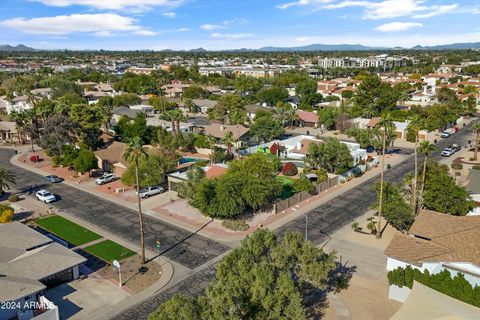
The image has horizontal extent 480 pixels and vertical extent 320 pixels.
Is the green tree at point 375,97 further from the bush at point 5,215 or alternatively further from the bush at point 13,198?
the bush at point 5,215

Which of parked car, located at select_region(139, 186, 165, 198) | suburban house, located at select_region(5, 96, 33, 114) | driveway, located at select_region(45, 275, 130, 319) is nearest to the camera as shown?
driveway, located at select_region(45, 275, 130, 319)

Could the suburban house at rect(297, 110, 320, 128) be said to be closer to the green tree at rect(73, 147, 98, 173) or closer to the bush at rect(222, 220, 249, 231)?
the green tree at rect(73, 147, 98, 173)

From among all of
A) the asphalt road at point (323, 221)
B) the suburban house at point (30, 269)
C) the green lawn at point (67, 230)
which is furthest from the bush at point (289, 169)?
the suburban house at point (30, 269)

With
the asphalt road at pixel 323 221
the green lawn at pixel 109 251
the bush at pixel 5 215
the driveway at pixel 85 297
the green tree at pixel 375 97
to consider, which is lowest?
the asphalt road at pixel 323 221

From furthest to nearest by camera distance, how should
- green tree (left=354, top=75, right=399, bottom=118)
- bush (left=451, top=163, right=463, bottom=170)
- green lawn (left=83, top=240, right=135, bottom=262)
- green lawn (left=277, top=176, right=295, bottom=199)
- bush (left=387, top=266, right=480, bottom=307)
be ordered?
green tree (left=354, top=75, right=399, bottom=118), bush (left=451, top=163, right=463, bottom=170), green lawn (left=277, top=176, right=295, bottom=199), green lawn (left=83, top=240, right=135, bottom=262), bush (left=387, top=266, right=480, bottom=307)

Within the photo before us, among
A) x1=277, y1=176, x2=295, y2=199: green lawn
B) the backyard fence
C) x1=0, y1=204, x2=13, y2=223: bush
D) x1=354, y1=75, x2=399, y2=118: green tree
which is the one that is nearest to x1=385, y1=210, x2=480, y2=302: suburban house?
the backyard fence
